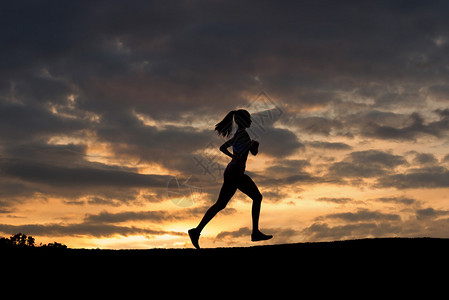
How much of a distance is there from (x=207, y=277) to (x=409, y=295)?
3.24 m

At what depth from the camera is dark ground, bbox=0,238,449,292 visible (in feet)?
28.9

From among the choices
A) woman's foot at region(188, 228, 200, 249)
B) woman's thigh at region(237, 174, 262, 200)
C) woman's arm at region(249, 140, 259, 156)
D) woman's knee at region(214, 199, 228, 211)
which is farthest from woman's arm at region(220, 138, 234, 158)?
woman's foot at region(188, 228, 200, 249)

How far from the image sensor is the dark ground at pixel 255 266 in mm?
8805

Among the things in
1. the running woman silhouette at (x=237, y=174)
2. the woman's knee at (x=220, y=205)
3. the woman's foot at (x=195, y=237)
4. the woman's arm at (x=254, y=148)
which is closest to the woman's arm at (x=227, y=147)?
the running woman silhouette at (x=237, y=174)

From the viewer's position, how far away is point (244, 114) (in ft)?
39.2

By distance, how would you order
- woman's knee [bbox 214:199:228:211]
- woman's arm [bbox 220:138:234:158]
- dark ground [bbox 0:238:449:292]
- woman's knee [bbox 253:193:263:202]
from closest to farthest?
dark ground [bbox 0:238:449:292] → woman's arm [bbox 220:138:234:158] → woman's knee [bbox 214:199:228:211] → woman's knee [bbox 253:193:263:202]

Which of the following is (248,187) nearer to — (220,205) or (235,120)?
(220,205)

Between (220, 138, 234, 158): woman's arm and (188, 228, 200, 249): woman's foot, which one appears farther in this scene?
(188, 228, 200, 249): woman's foot

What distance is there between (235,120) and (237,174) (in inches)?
48.1

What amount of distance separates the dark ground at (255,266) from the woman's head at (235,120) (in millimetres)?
2653

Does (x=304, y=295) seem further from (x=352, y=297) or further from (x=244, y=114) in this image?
(x=244, y=114)

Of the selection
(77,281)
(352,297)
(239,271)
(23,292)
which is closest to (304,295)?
(352,297)

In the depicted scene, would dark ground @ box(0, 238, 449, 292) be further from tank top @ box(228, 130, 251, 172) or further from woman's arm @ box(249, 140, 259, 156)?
woman's arm @ box(249, 140, 259, 156)

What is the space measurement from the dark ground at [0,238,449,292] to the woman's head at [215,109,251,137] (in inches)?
104
